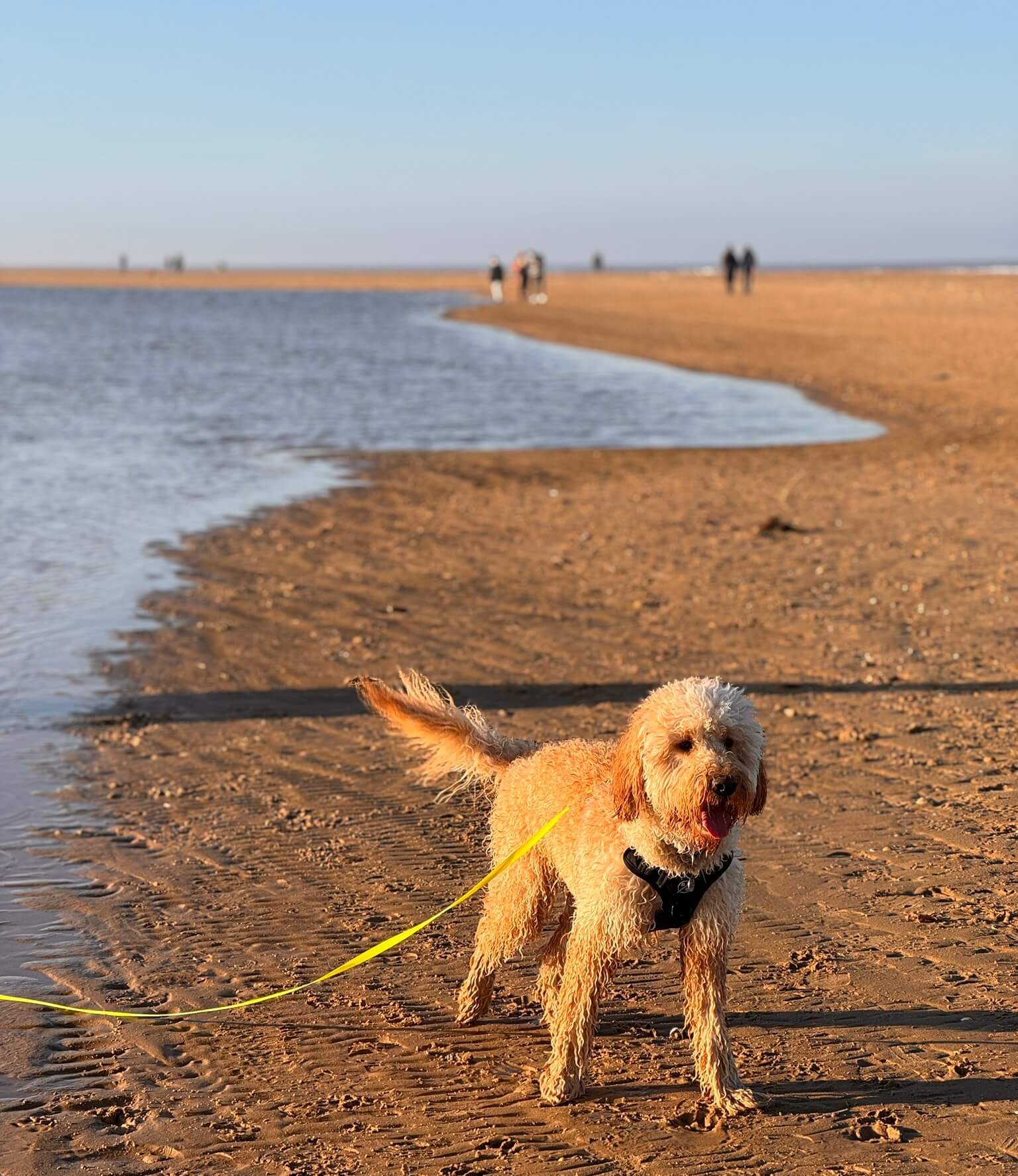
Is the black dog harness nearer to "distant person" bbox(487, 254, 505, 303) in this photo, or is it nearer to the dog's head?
the dog's head

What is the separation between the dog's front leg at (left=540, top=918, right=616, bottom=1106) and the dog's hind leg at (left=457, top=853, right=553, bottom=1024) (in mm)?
258

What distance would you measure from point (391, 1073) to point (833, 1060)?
145 cm

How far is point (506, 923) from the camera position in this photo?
4805 millimetres

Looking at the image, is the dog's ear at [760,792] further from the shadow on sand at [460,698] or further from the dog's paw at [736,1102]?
the shadow on sand at [460,698]

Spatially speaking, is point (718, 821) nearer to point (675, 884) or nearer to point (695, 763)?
point (695, 763)

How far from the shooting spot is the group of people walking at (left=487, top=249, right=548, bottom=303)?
68.1m

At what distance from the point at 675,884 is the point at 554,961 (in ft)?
2.81

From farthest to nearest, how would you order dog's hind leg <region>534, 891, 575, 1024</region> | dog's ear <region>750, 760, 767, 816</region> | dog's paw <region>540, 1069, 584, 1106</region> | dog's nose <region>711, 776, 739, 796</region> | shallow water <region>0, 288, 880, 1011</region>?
1. shallow water <region>0, 288, 880, 1011</region>
2. dog's hind leg <region>534, 891, 575, 1024</region>
3. dog's paw <region>540, 1069, 584, 1106</region>
4. dog's ear <region>750, 760, 767, 816</region>
5. dog's nose <region>711, 776, 739, 796</region>

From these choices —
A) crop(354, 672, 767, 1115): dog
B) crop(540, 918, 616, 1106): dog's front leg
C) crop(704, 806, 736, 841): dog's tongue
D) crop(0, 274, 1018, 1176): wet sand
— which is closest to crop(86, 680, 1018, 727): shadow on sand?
crop(0, 274, 1018, 1176): wet sand

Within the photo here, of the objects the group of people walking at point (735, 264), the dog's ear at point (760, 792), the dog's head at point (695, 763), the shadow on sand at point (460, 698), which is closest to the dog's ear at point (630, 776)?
the dog's head at point (695, 763)

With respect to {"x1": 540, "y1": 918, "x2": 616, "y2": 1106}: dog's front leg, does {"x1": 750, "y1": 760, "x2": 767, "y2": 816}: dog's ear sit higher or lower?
higher

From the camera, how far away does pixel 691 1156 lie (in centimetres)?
416

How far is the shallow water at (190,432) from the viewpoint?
30.3 ft

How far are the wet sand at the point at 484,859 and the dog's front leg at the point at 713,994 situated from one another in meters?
0.11
